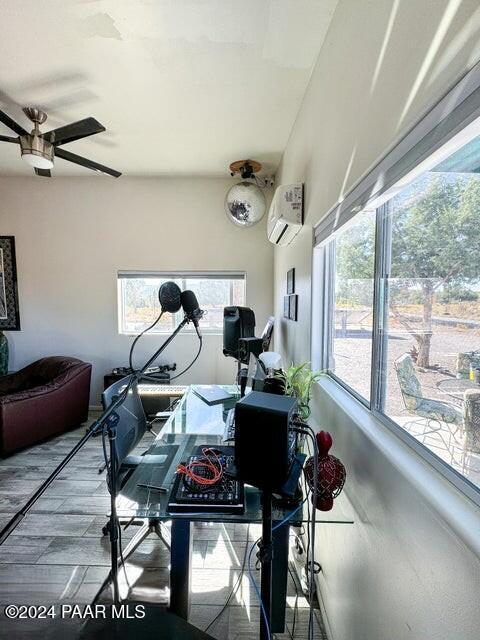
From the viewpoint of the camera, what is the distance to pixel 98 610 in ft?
3.94

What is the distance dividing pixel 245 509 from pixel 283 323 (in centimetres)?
200

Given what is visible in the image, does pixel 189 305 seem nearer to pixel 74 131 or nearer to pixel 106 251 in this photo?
pixel 74 131

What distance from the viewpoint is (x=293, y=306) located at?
7.71 ft

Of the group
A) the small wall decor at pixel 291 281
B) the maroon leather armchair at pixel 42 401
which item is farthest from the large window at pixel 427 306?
the maroon leather armchair at pixel 42 401

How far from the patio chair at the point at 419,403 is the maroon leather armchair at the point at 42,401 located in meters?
3.13

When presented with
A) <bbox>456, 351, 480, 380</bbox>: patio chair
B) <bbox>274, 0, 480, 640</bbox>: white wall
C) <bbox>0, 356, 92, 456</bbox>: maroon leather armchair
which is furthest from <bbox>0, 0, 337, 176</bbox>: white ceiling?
<bbox>0, 356, 92, 456</bbox>: maroon leather armchair

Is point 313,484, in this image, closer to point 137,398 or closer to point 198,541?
point 198,541

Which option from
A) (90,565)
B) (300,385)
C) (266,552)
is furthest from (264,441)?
(90,565)

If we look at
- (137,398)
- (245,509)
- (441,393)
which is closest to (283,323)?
(137,398)

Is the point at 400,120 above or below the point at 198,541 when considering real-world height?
above

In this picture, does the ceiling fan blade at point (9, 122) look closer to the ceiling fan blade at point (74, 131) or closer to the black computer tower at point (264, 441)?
the ceiling fan blade at point (74, 131)

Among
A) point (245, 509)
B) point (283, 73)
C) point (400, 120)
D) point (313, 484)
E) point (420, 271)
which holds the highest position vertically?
point (283, 73)

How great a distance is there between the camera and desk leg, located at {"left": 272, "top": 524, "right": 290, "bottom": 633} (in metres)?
1.16

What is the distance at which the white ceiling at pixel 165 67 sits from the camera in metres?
1.53
